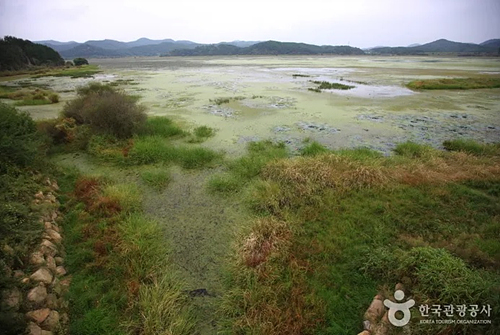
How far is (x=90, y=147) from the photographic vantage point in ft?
30.5

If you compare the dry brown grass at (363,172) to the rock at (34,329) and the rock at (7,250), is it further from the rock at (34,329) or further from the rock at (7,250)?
the rock at (7,250)

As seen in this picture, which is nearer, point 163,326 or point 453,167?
point 163,326

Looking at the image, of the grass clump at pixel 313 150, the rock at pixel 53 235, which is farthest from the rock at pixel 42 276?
the grass clump at pixel 313 150

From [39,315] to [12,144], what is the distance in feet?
16.0

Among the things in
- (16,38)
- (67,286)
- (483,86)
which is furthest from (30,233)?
(16,38)

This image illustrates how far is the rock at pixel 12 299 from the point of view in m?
3.05

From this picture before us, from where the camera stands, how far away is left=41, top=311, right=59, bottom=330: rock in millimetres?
3250

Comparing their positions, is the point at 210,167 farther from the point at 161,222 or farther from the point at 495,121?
the point at 495,121

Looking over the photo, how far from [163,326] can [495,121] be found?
1675cm

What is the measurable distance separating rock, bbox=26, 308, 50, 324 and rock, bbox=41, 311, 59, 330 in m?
0.05

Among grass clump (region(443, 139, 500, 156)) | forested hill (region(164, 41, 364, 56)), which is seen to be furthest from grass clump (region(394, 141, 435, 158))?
forested hill (region(164, 41, 364, 56))

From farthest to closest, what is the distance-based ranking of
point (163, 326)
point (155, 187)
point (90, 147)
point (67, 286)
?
point (90, 147), point (155, 187), point (67, 286), point (163, 326)

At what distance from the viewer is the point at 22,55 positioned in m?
50.0

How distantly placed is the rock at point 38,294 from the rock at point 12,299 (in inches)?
4.8
